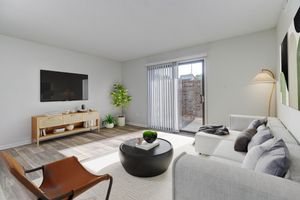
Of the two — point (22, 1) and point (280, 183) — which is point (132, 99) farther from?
point (280, 183)

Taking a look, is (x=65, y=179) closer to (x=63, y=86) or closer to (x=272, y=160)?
(x=272, y=160)

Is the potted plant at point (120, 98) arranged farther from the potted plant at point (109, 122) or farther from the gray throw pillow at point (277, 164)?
the gray throw pillow at point (277, 164)

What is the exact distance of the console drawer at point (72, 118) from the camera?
13.2 feet

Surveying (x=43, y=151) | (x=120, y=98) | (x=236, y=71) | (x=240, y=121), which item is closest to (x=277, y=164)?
(x=240, y=121)

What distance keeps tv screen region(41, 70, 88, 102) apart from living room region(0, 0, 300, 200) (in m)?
0.03

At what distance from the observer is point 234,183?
822 millimetres

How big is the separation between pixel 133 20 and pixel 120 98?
3.15 m

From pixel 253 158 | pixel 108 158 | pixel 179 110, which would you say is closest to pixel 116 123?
pixel 179 110

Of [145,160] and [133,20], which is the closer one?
[145,160]

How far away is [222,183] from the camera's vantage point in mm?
853

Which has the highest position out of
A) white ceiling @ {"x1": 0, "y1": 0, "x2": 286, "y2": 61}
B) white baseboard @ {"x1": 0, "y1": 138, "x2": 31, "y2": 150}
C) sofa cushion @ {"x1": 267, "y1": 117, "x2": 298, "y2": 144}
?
white ceiling @ {"x1": 0, "y1": 0, "x2": 286, "y2": 61}

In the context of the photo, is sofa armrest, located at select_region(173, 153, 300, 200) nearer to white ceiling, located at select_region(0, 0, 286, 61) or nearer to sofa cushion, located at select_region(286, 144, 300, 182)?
sofa cushion, located at select_region(286, 144, 300, 182)

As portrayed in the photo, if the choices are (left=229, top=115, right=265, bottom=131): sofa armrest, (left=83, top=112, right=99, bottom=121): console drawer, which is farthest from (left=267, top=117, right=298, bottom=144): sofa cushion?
(left=83, top=112, right=99, bottom=121): console drawer

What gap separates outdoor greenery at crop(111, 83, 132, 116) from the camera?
5520mm
